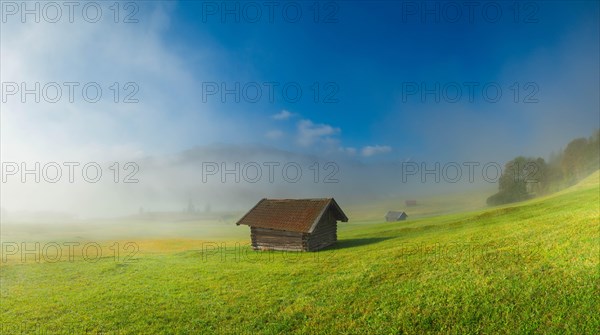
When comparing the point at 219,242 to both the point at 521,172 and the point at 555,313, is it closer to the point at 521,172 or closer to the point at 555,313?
the point at 555,313

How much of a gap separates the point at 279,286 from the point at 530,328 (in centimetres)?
1116

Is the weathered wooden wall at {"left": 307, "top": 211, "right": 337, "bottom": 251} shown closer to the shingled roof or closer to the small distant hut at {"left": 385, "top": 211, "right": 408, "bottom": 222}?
the shingled roof

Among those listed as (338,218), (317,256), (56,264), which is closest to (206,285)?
(317,256)

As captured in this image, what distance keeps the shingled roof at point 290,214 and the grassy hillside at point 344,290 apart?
9.15ft

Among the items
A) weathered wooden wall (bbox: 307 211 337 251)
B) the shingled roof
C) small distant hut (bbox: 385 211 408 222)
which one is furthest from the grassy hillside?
small distant hut (bbox: 385 211 408 222)

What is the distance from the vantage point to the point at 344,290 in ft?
52.9

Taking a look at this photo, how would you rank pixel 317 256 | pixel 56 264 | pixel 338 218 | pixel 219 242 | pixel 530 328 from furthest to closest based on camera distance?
pixel 219 242 < pixel 338 218 < pixel 56 264 < pixel 317 256 < pixel 530 328

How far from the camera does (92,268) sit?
26531 mm

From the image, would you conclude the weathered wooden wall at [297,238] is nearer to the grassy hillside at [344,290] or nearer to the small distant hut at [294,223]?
the small distant hut at [294,223]

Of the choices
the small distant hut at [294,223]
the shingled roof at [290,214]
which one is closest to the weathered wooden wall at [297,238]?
the small distant hut at [294,223]

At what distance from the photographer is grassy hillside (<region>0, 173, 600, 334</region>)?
41.8ft

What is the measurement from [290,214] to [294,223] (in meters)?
1.58

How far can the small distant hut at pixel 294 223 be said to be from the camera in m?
28.0

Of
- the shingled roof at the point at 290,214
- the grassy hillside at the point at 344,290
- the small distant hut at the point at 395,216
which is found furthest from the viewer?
the small distant hut at the point at 395,216
